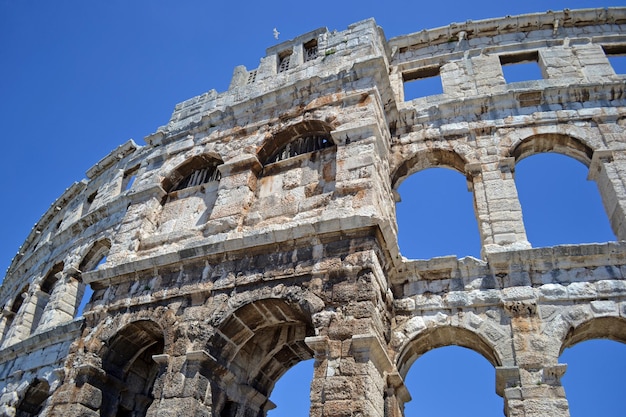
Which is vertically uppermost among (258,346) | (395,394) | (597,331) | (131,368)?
(597,331)

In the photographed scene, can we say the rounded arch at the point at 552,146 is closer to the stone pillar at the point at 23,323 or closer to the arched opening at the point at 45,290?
the arched opening at the point at 45,290

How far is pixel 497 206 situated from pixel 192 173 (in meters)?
5.89

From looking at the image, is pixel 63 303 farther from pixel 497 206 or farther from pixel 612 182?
pixel 612 182

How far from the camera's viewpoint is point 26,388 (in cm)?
995

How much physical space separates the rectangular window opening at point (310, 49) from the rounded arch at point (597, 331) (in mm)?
7511

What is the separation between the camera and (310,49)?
11.3 meters

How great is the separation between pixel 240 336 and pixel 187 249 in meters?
1.57

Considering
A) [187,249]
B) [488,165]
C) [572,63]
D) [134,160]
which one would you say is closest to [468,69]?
[572,63]

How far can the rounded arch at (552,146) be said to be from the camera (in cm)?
867

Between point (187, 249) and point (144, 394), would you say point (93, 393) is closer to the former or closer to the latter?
point (144, 394)

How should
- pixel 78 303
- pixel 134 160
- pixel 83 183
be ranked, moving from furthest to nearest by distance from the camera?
1. pixel 83 183
2. pixel 134 160
3. pixel 78 303

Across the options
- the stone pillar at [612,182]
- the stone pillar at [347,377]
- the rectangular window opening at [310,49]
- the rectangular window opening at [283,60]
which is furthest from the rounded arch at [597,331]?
the rectangular window opening at [283,60]

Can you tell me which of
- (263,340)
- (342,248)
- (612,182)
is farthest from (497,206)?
(263,340)

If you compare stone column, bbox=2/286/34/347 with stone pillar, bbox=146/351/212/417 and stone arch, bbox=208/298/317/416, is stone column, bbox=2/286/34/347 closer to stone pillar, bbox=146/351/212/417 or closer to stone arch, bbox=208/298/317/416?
stone pillar, bbox=146/351/212/417
